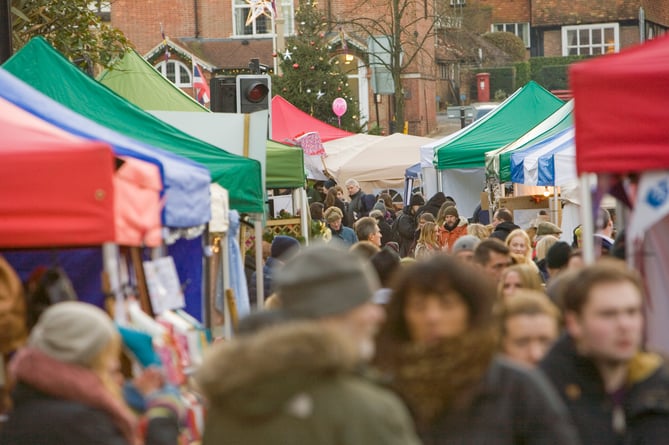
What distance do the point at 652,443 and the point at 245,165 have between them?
24.8ft

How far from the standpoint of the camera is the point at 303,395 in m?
3.57

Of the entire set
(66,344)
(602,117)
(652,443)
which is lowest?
(652,443)

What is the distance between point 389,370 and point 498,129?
21.1 m

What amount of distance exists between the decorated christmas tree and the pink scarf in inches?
1542

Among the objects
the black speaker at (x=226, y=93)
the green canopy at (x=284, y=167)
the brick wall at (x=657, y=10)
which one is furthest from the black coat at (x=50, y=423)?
the brick wall at (x=657, y=10)

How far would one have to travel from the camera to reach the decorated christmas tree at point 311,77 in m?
44.2

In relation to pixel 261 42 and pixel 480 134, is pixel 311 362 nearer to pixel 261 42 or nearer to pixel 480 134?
pixel 480 134

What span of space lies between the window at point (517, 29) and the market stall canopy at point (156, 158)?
202ft

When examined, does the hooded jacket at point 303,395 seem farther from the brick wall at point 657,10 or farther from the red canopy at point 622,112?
the brick wall at point 657,10

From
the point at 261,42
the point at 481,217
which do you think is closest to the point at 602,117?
the point at 481,217

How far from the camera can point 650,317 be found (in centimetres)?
678

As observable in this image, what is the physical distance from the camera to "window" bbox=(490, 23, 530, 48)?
69.1 meters

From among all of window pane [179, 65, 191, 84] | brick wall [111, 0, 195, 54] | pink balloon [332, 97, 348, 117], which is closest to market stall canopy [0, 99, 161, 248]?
pink balloon [332, 97, 348, 117]

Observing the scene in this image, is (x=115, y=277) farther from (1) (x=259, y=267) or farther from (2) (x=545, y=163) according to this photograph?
(2) (x=545, y=163)
